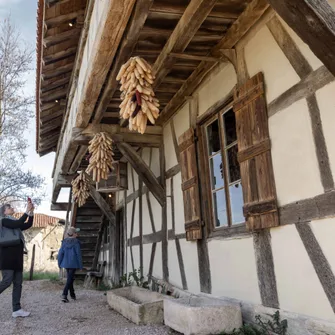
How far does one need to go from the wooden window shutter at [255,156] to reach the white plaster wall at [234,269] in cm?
34

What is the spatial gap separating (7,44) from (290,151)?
44.0ft

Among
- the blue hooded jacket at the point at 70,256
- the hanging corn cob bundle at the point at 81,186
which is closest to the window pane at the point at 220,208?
the hanging corn cob bundle at the point at 81,186

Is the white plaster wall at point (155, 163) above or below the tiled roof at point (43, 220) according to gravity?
below

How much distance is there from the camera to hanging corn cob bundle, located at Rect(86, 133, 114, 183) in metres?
4.50

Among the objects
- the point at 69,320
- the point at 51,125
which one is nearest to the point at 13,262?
the point at 69,320

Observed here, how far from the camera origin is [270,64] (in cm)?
303

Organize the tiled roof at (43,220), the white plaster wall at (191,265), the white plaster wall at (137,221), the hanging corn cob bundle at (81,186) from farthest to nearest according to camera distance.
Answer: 1. the tiled roof at (43,220)
2. the white plaster wall at (137,221)
3. the hanging corn cob bundle at (81,186)
4. the white plaster wall at (191,265)

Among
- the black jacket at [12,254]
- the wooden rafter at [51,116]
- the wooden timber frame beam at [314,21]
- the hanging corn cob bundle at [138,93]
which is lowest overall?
the black jacket at [12,254]

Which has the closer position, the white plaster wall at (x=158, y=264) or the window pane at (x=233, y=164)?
the window pane at (x=233, y=164)

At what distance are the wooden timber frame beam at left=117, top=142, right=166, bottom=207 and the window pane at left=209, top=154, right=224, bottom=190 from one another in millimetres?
1311

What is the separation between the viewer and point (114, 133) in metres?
5.14

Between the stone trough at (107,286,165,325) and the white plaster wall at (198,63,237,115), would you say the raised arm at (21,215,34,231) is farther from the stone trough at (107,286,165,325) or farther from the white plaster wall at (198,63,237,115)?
the white plaster wall at (198,63,237,115)

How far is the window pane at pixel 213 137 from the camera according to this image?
162 inches

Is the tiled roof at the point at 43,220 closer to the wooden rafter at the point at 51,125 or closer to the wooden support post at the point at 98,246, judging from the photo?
the wooden support post at the point at 98,246
